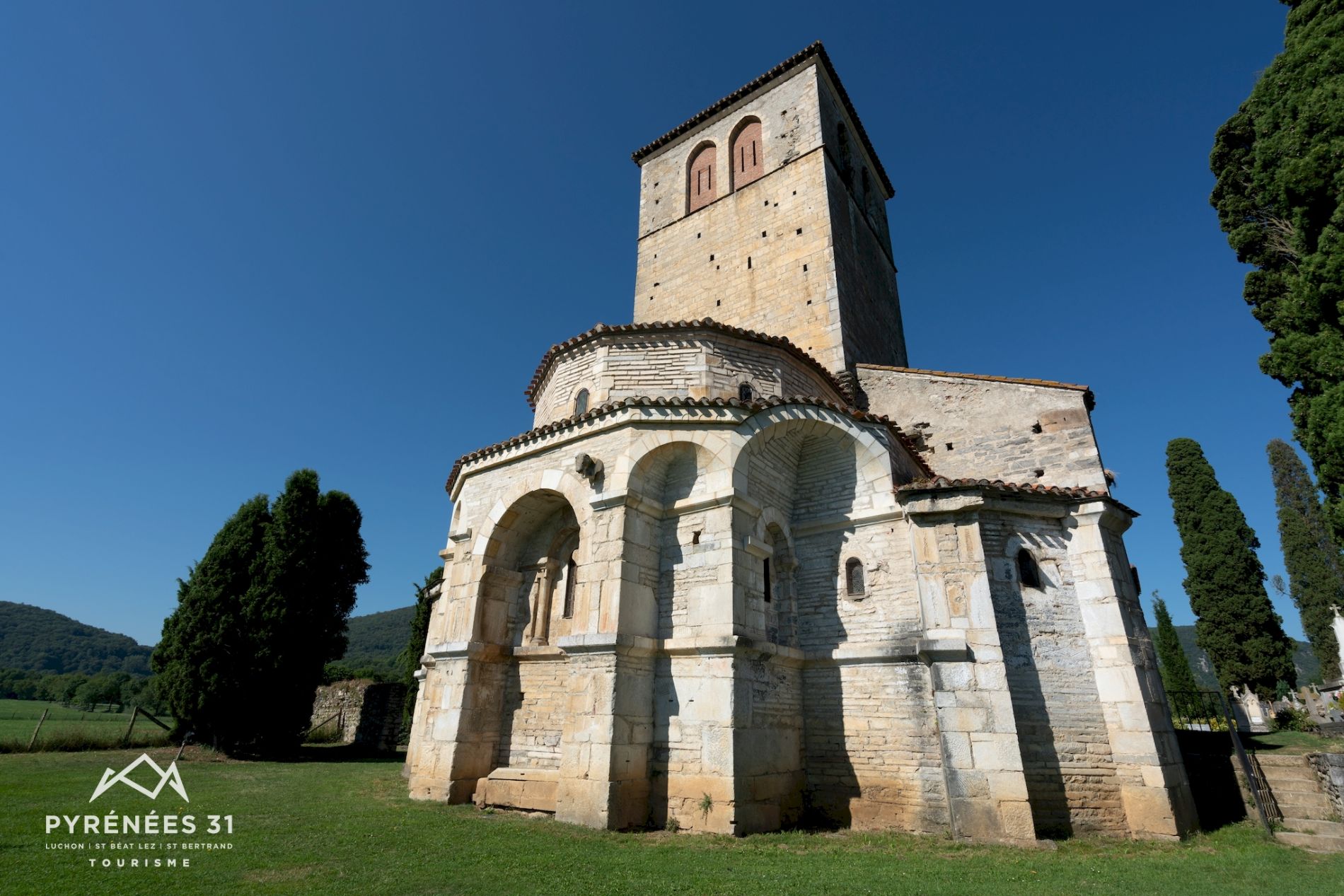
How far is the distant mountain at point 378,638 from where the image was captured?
72.6 metres

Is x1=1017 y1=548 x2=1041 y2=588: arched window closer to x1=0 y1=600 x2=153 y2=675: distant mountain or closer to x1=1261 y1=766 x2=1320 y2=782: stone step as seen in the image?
x1=1261 y1=766 x2=1320 y2=782: stone step

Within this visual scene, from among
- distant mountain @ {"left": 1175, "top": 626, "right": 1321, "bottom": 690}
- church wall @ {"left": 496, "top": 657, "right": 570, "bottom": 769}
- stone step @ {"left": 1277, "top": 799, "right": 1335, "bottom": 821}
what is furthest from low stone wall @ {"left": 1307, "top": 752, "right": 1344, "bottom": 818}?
distant mountain @ {"left": 1175, "top": 626, "right": 1321, "bottom": 690}

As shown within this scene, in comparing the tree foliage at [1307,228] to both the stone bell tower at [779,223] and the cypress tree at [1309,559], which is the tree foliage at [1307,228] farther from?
the cypress tree at [1309,559]

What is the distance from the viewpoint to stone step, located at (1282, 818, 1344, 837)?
791 centimetres

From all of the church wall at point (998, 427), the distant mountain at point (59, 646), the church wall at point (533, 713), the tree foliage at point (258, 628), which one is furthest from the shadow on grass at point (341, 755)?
the distant mountain at point (59, 646)

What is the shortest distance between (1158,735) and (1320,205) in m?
7.65

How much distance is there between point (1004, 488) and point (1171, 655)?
81.0 feet

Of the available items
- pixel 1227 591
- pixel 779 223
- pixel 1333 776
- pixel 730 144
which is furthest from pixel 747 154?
pixel 1227 591

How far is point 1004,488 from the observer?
9.21m

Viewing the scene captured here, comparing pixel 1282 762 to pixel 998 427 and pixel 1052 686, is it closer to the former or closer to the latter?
pixel 1052 686

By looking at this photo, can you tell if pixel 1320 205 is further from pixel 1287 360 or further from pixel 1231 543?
pixel 1231 543

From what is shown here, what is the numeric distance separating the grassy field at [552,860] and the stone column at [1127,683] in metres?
0.49

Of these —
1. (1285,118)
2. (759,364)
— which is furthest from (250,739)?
(1285,118)

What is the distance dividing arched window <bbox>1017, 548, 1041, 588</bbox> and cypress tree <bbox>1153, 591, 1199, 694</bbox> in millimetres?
21691
